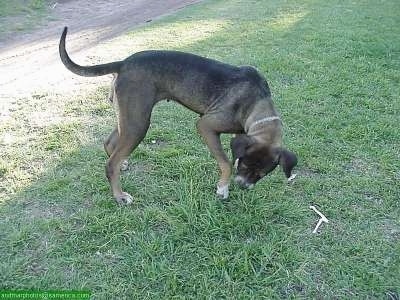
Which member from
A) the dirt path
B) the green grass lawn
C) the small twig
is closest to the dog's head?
the green grass lawn

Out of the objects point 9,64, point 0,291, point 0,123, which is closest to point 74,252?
point 0,291

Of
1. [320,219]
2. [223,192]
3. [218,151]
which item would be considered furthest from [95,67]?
[320,219]

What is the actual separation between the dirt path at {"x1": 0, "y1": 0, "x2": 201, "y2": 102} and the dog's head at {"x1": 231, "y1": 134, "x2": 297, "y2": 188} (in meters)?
4.00

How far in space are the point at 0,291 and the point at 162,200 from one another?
64.9 inches

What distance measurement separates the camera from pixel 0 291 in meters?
3.22

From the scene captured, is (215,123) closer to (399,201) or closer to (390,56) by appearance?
(399,201)

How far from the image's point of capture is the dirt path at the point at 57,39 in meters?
7.23

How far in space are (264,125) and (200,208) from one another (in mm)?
986

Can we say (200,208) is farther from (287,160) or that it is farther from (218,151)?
(287,160)

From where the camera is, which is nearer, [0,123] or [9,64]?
[0,123]

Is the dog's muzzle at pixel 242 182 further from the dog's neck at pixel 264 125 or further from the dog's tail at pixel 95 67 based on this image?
the dog's tail at pixel 95 67

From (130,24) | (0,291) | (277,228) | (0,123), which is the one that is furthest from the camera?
(130,24)

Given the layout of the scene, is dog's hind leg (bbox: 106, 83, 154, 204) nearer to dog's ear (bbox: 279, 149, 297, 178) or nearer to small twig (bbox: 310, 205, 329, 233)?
dog's ear (bbox: 279, 149, 297, 178)

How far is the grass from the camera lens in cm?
1125
